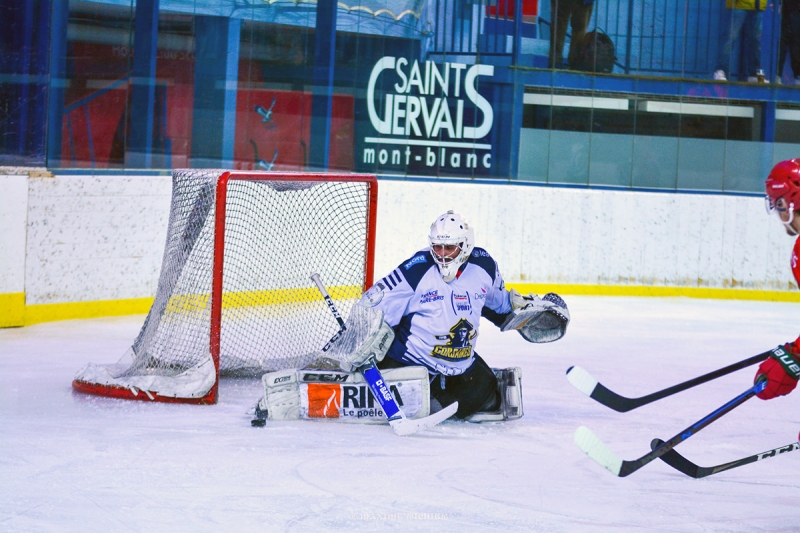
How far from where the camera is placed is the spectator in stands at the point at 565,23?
9.01 meters

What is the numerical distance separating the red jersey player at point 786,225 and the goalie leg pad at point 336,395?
Answer: 1.42 m

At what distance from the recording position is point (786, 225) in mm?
3002

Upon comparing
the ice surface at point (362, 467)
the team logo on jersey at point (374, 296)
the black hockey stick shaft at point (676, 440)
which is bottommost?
the ice surface at point (362, 467)

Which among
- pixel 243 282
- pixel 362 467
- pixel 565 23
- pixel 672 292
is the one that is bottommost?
pixel 362 467

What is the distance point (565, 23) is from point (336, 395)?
19.1 ft

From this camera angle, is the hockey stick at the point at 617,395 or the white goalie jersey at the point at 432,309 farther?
the white goalie jersey at the point at 432,309

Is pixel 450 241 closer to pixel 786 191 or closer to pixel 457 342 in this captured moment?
pixel 457 342

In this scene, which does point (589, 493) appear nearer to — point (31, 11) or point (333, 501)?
point (333, 501)

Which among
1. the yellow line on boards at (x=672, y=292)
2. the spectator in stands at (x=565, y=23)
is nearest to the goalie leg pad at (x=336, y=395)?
the yellow line on boards at (x=672, y=292)

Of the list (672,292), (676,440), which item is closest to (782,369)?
(676,440)

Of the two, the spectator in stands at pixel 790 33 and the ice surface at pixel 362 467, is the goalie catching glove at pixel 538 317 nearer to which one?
the ice surface at pixel 362 467

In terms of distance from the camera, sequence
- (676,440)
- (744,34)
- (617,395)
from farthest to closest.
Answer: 1. (744,34)
2. (617,395)
3. (676,440)

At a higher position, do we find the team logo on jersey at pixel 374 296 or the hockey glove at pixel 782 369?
the team logo on jersey at pixel 374 296

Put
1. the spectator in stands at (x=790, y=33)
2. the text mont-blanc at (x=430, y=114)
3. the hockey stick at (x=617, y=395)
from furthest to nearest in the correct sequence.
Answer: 1. the spectator in stands at (x=790, y=33)
2. the text mont-blanc at (x=430, y=114)
3. the hockey stick at (x=617, y=395)
